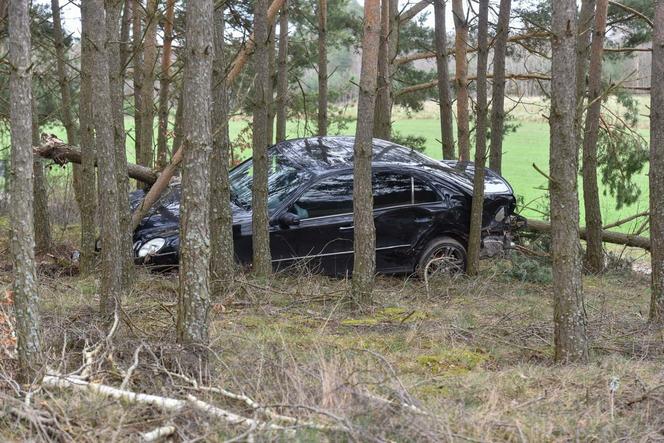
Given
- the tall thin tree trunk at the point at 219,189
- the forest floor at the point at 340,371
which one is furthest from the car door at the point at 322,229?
the tall thin tree trunk at the point at 219,189

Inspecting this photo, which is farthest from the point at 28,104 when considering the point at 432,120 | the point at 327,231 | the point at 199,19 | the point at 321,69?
the point at 432,120

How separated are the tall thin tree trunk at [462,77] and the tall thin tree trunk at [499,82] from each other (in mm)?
1479

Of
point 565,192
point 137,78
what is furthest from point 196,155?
point 137,78

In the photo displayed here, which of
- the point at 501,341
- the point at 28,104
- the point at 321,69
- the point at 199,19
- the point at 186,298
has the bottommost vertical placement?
the point at 501,341

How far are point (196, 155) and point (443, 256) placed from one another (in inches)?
220

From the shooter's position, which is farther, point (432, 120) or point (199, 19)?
point (432, 120)

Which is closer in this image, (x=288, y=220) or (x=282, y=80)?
(x=288, y=220)

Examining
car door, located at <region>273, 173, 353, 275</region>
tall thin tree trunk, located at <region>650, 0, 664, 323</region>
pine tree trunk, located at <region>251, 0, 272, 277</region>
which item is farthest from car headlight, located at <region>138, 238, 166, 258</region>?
tall thin tree trunk, located at <region>650, 0, 664, 323</region>

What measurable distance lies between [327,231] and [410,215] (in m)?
1.21

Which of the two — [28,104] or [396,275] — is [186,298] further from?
[396,275]

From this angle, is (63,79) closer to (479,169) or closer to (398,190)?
(398,190)

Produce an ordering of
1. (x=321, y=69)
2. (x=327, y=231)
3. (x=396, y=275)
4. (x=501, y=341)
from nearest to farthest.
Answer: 1. (x=501, y=341)
2. (x=327, y=231)
3. (x=396, y=275)
4. (x=321, y=69)

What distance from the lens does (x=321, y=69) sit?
15.7m

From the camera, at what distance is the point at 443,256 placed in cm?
1061
